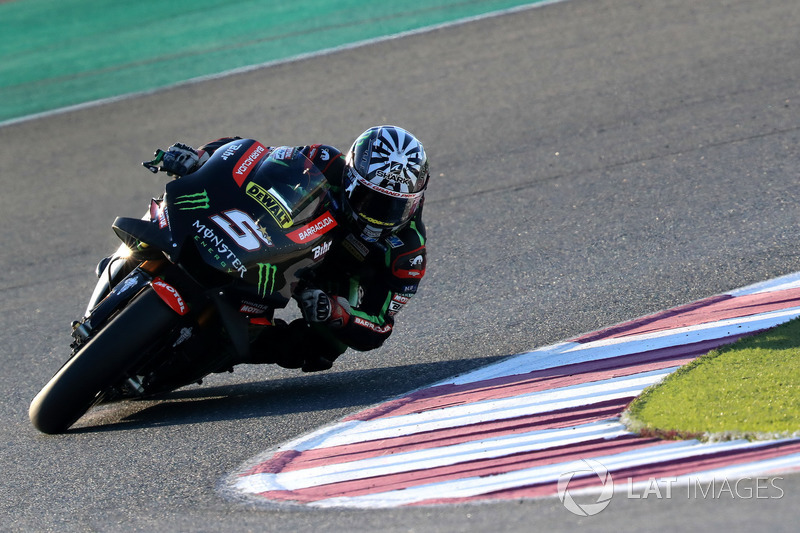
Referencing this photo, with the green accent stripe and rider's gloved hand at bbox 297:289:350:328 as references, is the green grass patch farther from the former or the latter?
the green accent stripe

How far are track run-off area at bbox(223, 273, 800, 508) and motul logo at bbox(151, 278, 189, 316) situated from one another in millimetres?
816

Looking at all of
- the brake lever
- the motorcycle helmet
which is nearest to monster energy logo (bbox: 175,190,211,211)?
the brake lever

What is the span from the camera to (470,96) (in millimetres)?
9711

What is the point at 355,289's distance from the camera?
18.5 ft

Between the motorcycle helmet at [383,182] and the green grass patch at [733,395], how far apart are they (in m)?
1.63

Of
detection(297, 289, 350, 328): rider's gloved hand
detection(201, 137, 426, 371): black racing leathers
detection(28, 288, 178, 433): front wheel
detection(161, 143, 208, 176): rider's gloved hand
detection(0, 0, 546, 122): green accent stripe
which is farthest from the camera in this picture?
detection(0, 0, 546, 122): green accent stripe

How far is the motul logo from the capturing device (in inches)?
183

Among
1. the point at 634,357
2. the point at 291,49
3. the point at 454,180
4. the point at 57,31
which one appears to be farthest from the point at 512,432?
the point at 57,31

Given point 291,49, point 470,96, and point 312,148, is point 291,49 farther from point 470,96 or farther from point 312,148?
point 312,148

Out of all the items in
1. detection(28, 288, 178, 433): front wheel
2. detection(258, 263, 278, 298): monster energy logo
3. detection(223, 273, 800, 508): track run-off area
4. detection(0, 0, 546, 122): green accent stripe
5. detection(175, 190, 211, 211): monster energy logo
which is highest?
detection(175, 190, 211, 211): monster energy logo

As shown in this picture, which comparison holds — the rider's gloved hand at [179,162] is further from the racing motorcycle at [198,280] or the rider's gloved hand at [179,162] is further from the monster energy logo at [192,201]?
the monster energy logo at [192,201]

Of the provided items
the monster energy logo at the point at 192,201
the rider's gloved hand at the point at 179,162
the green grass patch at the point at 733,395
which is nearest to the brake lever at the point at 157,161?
the rider's gloved hand at the point at 179,162

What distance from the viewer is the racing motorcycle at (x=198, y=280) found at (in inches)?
182

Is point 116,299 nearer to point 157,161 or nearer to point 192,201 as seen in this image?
point 192,201
